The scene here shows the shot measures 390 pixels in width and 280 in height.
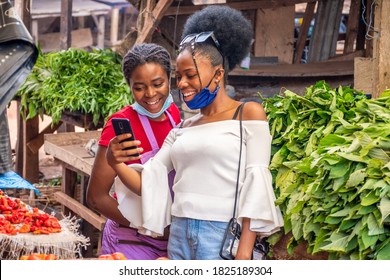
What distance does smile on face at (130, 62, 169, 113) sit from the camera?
3.98 m

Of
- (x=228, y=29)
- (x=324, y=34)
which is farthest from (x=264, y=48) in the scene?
(x=228, y=29)

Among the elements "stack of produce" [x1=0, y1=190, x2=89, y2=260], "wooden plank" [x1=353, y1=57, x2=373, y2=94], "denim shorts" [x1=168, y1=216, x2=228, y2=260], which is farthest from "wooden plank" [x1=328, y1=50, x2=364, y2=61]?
"denim shorts" [x1=168, y1=216, x2=228, y2=260]

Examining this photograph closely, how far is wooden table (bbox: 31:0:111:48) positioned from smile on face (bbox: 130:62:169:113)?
13.6m

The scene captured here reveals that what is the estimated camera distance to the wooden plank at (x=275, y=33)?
32.0 ft

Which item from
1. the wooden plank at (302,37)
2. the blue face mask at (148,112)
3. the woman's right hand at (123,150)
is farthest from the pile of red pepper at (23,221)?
the wooden plank at (302,37)

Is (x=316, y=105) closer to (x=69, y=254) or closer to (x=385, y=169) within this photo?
(x=385, y=169)

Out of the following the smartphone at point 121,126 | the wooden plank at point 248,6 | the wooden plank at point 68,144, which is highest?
the wooden plank at point 248,6

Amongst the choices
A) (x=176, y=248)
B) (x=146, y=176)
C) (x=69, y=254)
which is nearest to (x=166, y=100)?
(x=146, y=176)

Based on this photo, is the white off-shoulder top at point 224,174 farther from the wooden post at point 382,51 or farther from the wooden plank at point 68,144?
the wooden plank at point 68,144

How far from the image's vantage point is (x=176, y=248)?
3.77 m

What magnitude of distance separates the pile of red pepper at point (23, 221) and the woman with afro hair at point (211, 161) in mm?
1975

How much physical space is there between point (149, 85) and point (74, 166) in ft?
12.1

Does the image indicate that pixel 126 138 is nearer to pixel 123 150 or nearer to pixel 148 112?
pixel 123 150
